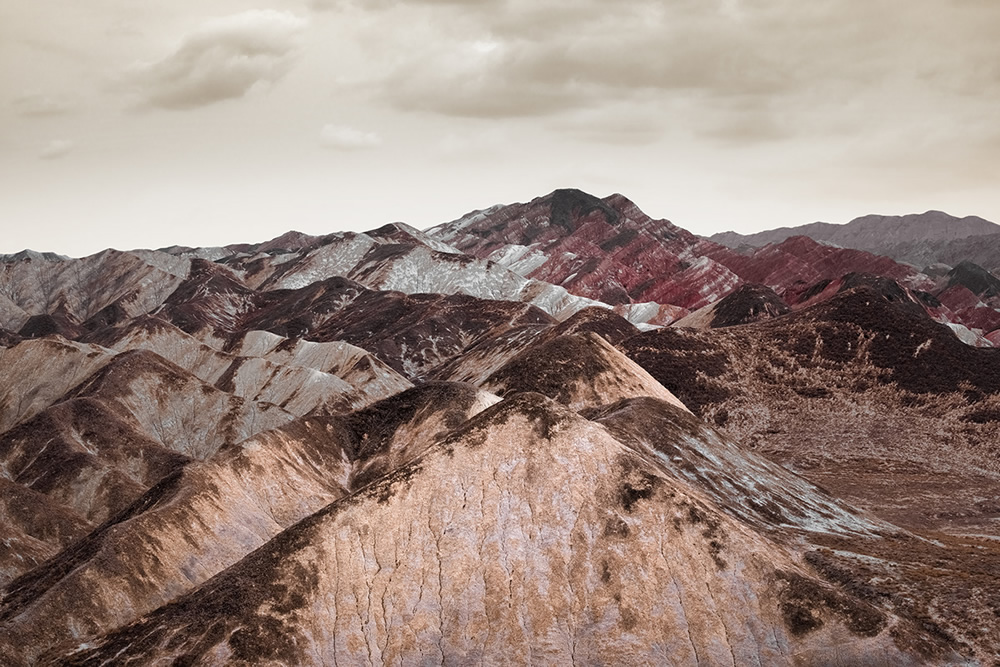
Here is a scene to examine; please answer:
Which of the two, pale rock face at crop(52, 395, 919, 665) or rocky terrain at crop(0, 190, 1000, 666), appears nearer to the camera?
pale rock face at crop(52, 395, 919, 665)

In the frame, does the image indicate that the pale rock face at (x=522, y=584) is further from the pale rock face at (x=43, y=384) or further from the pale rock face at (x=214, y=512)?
the pale rock face at (x=43, y=384)

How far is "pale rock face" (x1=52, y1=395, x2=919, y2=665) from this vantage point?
5653cm

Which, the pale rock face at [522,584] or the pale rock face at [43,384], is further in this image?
the pale rock face at [43,384]

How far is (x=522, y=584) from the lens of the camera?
61.6 metres

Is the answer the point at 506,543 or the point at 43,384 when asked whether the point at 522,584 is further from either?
the point at 43,384

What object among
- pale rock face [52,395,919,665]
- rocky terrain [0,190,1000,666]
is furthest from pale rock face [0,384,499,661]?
pale rock face [52,395,919,665]

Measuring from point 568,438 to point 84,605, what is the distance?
4082 cm

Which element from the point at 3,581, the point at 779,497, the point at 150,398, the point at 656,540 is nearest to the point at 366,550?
the point at 656,540

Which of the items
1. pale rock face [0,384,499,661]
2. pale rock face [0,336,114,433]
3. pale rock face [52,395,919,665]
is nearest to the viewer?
pale rock face [52,395,919,665]

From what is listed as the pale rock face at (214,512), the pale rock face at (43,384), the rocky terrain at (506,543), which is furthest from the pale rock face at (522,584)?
the pale rock face at (43,384)

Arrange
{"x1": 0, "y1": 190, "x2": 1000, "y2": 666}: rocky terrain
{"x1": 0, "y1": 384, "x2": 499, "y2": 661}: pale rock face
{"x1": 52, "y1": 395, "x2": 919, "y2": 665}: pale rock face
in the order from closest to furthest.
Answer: {"x1": 52, "y1": 395, "x2": 919, "y2": 665}: pale rock face
{"x1": 0, "y1": 190, "x2": 1000, "y2": 666}: rocky terrain
{"x1": 0, "y1": 384, "x2": 499, "y2": 661}: pale rock face

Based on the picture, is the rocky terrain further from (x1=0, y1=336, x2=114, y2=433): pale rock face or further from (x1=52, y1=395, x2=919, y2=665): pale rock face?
(x1=0, y1=336, x2=114, y2=433): pale rock face

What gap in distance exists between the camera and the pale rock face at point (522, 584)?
56531 mm

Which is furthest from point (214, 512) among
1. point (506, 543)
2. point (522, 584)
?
point (522, 584)
